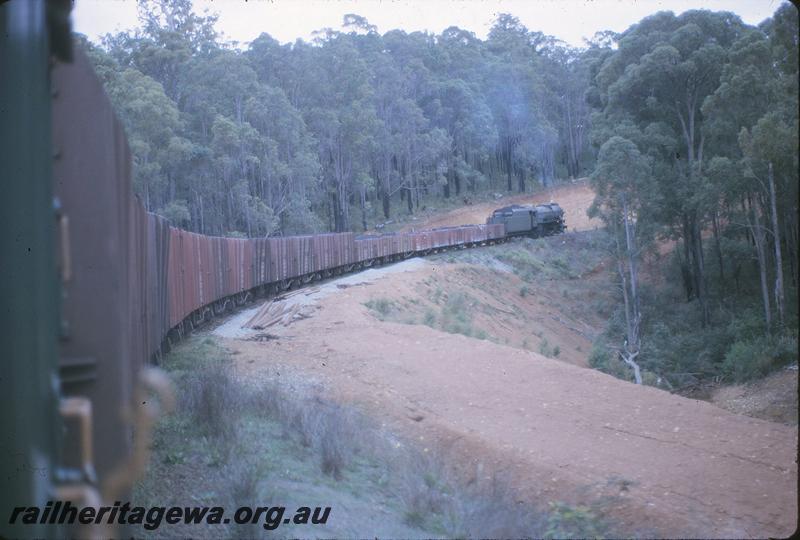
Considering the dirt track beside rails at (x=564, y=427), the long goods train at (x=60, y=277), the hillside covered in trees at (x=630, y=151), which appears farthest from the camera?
the hillside covered in trees at (x=630, y=151)

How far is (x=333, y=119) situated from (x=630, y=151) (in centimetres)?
2517

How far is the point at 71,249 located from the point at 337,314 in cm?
1819

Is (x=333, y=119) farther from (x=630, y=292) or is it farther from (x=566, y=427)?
(x=566, y=427)

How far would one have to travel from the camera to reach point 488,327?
29094 millimetres

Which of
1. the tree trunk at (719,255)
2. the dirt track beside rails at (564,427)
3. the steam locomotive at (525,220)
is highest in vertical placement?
the steam locomotive at (525,220)

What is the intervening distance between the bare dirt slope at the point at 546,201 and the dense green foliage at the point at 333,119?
3.11 metres

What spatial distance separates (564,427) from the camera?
1134 centimetres

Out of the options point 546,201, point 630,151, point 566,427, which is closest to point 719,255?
point 630,151

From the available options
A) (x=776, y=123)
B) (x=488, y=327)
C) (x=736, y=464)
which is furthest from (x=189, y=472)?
(x=488, y=327)

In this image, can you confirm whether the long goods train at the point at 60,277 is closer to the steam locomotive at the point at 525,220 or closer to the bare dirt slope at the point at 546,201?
the steam locomotive at the point at 525,220

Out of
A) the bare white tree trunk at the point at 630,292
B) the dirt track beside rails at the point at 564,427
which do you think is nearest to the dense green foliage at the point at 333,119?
the dirt track beside rails at the point at 564,427

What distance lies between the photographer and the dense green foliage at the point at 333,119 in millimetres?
33469

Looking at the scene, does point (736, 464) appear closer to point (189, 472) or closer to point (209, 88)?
point (189, 472)

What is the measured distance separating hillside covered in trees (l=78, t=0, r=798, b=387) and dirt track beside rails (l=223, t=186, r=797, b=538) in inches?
189
